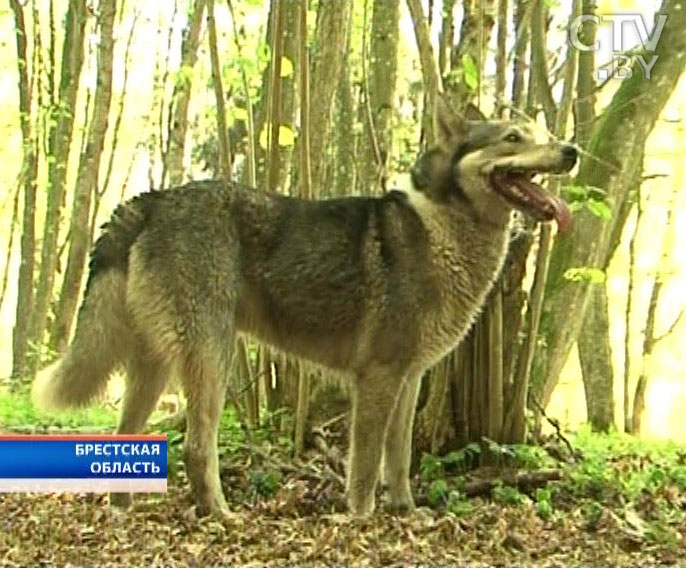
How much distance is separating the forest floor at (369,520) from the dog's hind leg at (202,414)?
78 millimetres

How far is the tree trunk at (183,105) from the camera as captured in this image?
5508 millimetres

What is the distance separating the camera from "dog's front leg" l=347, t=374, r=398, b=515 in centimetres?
353

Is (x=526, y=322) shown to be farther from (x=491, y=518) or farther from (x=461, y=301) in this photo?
(x=491, y=518)

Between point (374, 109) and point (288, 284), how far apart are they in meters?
1.60

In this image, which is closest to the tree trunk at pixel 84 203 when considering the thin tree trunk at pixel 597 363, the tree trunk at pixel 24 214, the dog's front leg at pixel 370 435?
the tree trunk at pixel 24 214

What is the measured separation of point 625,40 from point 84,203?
2346 millimetres

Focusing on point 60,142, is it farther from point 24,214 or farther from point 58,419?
point 58,419

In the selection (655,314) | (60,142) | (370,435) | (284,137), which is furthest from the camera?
(655,314)

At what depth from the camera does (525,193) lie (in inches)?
136

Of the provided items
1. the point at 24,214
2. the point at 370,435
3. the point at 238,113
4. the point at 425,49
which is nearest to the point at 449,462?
the point at 370,435

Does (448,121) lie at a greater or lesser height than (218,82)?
lesser

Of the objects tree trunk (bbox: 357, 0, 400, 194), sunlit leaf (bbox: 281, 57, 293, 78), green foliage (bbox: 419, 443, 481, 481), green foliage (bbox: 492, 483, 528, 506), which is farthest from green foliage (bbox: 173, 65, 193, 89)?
green foliage (bbox: 492, 483, 528, 506)

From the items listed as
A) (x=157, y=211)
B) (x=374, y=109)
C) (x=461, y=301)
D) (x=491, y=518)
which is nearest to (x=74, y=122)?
(x=374, y=109)

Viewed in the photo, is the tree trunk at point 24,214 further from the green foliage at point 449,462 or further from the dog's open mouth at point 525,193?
the dog's open mouth at point 525,193
